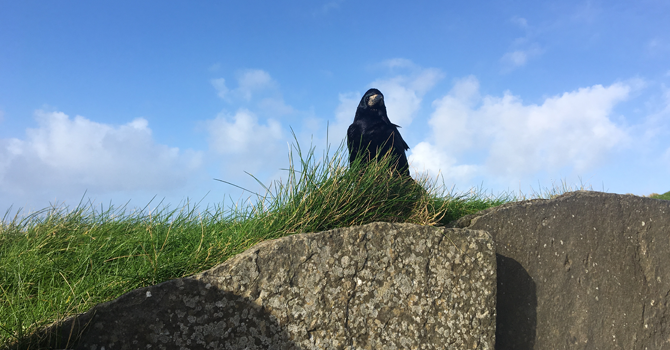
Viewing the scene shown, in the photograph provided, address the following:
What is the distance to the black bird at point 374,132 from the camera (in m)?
5.18

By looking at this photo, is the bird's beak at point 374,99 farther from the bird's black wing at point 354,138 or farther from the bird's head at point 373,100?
the bird's black wing at point 354,138

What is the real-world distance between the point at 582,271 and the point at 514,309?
2.92ft

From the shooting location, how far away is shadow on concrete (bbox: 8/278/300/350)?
2654mm

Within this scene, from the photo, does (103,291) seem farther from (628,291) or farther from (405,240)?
(628,291)

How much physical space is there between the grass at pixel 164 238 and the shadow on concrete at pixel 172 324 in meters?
0.22

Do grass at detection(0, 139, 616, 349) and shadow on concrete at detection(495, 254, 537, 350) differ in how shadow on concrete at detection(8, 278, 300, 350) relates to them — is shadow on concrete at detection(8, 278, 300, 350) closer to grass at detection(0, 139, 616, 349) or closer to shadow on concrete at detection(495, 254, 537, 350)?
grass at detection(0, 139, 616, 349)

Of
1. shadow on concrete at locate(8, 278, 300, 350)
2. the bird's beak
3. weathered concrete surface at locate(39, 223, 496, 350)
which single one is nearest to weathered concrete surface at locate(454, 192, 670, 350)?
weathered concrete surface at locate(39, 223, 496, 350)

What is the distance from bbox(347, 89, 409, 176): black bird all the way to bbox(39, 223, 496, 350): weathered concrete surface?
2.01 meters

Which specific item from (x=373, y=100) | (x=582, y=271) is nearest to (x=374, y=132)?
(x=373, y=100)

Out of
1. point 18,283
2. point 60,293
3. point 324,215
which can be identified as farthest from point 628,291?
point 18,283

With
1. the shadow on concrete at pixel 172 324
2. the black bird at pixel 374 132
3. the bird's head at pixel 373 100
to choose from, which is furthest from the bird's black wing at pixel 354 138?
the shadow on concrete at pixel 172 324

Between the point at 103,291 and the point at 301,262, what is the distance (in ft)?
4.74

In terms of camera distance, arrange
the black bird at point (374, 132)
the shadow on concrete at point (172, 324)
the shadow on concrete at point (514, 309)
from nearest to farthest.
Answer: the shadow on concrete at point (172, 324) → the shadow on concrete at point (514, 309) → the black bird at point (374, 132)

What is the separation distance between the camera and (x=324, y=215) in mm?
3787
